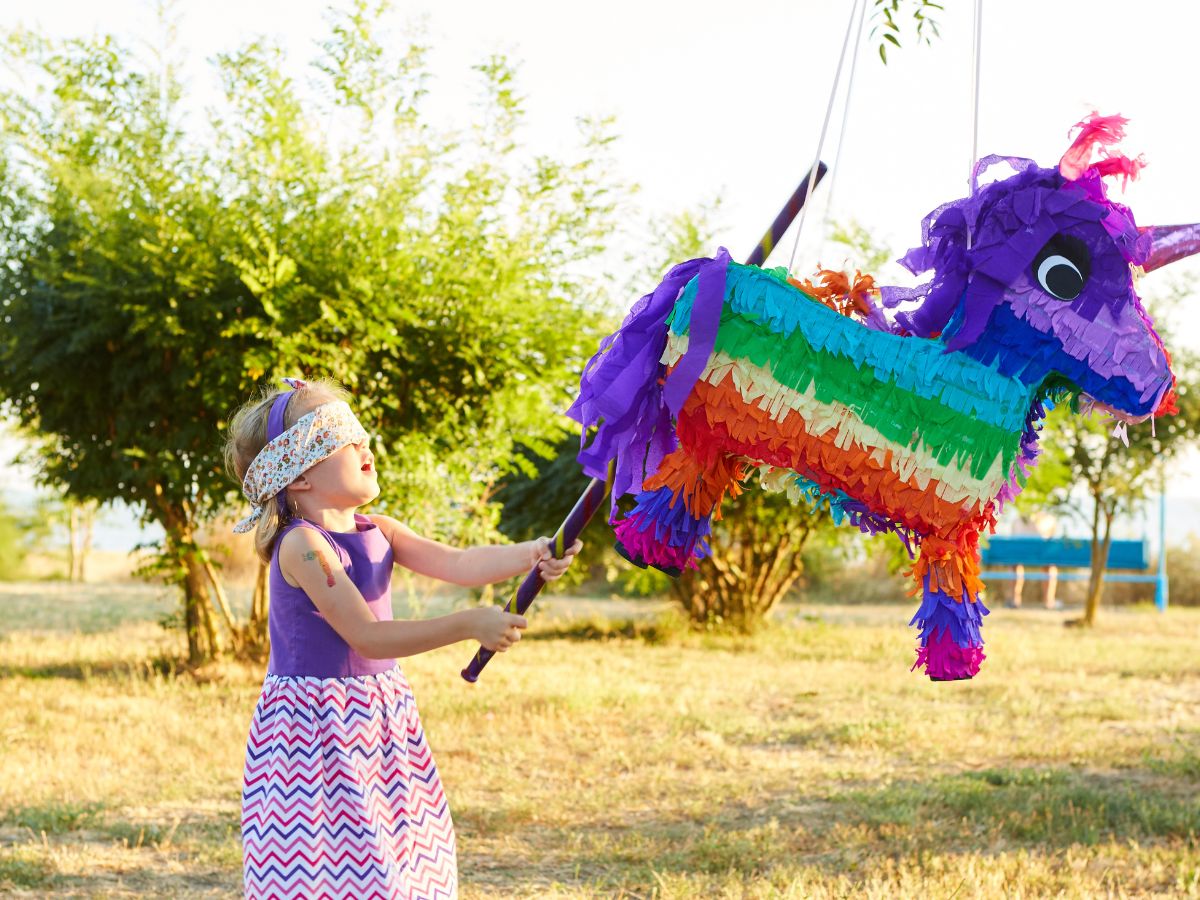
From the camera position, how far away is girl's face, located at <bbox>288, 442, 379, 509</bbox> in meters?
2.05

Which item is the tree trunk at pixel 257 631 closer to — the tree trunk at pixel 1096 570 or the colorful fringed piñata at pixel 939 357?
the colorful fringed piñata at pixel 939 357

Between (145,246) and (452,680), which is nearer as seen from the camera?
(145,246)

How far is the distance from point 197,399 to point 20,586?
8830 millimetres

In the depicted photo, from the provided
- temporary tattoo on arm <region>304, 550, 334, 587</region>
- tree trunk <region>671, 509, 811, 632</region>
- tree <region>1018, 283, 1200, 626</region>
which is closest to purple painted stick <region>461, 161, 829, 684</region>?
temporary tattoo on arm <region>304, 550, 334, 587</region>

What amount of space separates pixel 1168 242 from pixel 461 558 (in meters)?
1.26

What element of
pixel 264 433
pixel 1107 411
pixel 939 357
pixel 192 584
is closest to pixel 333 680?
pixel 264 433

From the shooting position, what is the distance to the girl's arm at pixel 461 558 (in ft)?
7.07

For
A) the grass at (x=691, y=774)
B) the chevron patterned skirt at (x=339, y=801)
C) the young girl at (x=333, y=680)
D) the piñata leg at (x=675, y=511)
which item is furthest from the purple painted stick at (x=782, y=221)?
the grass at (x=691, y=774)

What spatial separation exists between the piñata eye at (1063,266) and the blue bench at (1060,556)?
12217mm

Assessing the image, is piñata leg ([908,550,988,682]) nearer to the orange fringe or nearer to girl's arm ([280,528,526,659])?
the orange fringe

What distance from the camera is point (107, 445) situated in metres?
6.00

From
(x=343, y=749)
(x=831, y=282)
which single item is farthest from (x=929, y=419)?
(x=343, y=749)

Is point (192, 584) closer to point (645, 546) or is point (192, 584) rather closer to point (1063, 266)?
point (645, 546)

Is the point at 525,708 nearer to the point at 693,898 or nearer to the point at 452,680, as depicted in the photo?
the point at 452,680
